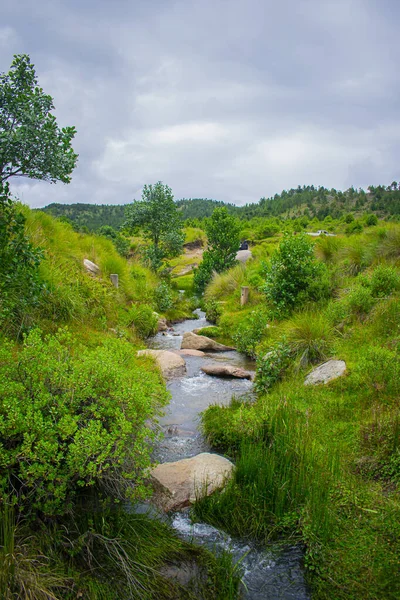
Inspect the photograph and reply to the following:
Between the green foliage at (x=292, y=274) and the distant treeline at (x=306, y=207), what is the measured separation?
33.5 m

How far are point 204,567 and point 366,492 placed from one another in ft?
6.06

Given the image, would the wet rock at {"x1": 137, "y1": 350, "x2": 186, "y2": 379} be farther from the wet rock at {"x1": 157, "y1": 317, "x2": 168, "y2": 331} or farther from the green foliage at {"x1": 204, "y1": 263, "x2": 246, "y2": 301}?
the green foliage at {"x1": 204, "y1": 263, "x2": 246, "y2": 301}

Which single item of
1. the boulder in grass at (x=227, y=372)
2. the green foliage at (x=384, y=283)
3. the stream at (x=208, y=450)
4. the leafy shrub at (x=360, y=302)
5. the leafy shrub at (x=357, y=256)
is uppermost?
the leafy shrub at (x=357, y=256)

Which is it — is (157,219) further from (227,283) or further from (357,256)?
(357,256)

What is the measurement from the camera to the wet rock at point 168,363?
1043cm

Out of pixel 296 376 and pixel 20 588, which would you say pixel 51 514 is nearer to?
pixel 20 588

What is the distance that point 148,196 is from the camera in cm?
2969

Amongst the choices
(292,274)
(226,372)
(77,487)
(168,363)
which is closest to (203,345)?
(168,363)

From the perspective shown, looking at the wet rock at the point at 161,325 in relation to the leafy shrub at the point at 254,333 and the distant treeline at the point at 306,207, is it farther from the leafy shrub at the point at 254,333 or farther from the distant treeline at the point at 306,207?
the distant treeline at the point at 306,207

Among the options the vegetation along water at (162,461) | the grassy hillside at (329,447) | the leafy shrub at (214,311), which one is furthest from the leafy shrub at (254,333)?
the leafy shrub at (214,311)

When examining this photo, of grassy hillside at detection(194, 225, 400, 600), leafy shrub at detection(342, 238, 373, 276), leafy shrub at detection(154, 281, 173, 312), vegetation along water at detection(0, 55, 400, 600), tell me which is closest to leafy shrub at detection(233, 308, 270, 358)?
grassy hillside at detection(194, 225, 400, 600)

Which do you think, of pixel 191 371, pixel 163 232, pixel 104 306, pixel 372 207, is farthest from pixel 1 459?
pixel 372 207

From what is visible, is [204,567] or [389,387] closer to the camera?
[204,567]

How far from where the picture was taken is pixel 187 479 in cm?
514
